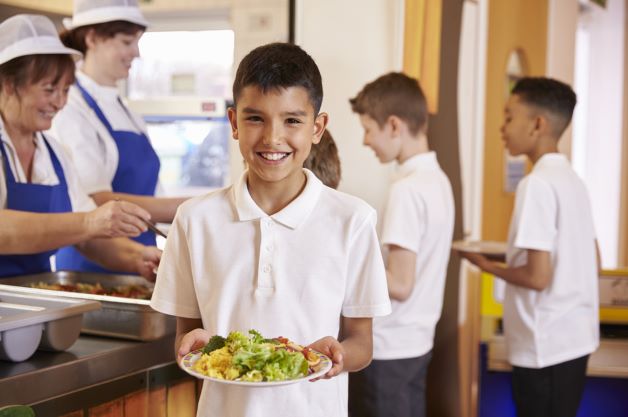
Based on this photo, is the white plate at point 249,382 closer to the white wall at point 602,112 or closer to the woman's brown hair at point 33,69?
the woman's brown hair at point 33,69


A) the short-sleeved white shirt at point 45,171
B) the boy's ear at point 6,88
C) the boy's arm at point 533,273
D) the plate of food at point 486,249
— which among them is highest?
the boy's ear at point 6,88

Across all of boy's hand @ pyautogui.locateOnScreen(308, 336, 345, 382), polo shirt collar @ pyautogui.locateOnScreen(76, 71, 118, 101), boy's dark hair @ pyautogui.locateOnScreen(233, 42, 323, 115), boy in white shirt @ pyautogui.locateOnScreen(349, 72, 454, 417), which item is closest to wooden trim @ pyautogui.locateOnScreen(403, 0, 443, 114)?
boy in white shirt @ pyautogui.locateOnScreen(349, 72, 454, 417)

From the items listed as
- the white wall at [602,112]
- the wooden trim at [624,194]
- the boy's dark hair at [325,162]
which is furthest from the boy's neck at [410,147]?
the wooden trim at [624,194]

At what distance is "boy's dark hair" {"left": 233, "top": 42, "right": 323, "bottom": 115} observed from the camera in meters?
1.37

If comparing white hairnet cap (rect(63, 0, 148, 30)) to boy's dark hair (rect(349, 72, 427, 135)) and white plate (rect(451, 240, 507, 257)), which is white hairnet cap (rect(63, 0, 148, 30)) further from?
white plate (rect(451, 240, 507, 257))

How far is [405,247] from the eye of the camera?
250 cm

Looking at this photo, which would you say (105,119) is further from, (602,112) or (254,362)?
(602,112)

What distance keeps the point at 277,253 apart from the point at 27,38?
1294mm

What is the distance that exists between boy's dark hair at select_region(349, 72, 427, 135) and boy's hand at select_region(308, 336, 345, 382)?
1435 millimetres

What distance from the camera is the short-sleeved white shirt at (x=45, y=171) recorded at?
2.25 metres

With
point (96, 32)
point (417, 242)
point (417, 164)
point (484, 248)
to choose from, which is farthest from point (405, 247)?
point (96, 32)

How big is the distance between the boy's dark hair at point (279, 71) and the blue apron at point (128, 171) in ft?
4.36

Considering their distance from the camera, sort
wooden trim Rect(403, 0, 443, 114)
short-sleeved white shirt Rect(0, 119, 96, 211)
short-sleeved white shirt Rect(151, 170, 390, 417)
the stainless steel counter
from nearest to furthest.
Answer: short-sleeved white shirt Rect(151, 170, 390, 417), the stainless steel counter, short-sleeved white shirt Rect(0, 119, 96, 211), wooden trim Rect(403, 0, 443, 114)

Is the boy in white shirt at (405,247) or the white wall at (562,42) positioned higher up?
the white wall at (562,42)
